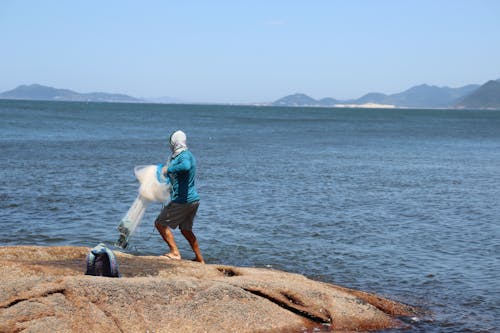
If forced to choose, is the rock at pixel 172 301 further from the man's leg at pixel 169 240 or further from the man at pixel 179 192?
the man at pixel 179 192

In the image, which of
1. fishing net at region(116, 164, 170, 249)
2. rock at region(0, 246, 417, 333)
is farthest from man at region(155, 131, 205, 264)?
rock at region(0, 246, 417, 333)

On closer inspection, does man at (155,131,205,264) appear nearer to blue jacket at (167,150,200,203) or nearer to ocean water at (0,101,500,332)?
blue jacket at (167,150,200,203)

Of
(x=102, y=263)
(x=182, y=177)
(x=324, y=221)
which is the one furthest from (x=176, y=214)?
(x=324, y=221)

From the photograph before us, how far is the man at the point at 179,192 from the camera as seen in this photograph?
8.87 m

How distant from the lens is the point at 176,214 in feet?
29.6

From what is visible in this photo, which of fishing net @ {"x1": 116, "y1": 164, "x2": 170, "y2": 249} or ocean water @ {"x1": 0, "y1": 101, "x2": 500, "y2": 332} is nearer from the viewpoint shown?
fishing net @ {"x1": 116, "y1": 164, "x2": 170, "y2": 249}

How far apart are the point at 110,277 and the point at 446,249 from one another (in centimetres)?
748

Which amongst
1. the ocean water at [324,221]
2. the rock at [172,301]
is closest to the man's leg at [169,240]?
the rock at [172,301]

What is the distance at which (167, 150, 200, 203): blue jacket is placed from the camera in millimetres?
8836

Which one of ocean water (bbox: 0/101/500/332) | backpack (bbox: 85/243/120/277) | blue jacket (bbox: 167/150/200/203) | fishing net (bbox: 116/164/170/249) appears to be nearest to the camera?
backpack (bbox: 85/243/120/277)

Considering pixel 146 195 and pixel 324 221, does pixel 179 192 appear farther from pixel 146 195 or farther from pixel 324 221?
pixel 324 221

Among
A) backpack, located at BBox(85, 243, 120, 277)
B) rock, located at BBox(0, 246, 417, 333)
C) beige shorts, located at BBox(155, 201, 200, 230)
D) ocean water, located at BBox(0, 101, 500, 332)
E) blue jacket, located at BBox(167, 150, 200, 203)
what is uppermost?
blue jacket, located at BBox(167, 150, 200, 203)

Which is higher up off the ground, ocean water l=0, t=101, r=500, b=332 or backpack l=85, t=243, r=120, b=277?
Answer: backpack l=85, t=243, r=120, b=277

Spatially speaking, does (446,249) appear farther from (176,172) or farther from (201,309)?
(201,309)
